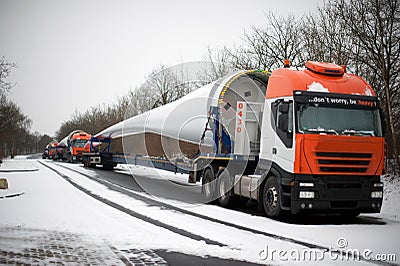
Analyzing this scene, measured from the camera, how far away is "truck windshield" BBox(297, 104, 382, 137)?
1000cm

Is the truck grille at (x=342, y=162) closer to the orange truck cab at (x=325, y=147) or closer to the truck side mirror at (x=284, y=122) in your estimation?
the orange truck cab at (x=325, y=147)

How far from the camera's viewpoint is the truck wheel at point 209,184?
13.6 meters

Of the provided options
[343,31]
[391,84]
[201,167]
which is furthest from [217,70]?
[201,167]

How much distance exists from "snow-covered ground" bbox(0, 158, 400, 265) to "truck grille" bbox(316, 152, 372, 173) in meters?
1.34

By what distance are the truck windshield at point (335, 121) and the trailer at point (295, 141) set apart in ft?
0.07

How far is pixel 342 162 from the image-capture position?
10.0 meters

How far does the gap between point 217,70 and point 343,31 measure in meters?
10.4

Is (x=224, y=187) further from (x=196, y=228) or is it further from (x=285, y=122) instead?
(x=196, y=228)

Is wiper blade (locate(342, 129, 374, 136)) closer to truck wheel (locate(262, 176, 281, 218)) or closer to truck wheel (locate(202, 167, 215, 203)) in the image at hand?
truck wheel (locate(262, 176, 281, 218))

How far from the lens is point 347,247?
7.82 meters

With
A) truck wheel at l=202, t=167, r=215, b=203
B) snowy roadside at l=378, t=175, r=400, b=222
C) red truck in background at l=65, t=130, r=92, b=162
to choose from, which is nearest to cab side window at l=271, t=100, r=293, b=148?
truck wheel at l=202, t=167, r=215, b=203

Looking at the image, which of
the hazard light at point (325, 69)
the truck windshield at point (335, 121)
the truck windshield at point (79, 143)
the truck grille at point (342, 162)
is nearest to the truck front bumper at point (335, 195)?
the truck grille at point (342, 162)

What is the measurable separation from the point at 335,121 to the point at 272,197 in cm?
243

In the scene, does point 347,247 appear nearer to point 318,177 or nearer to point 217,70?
point 318,177
